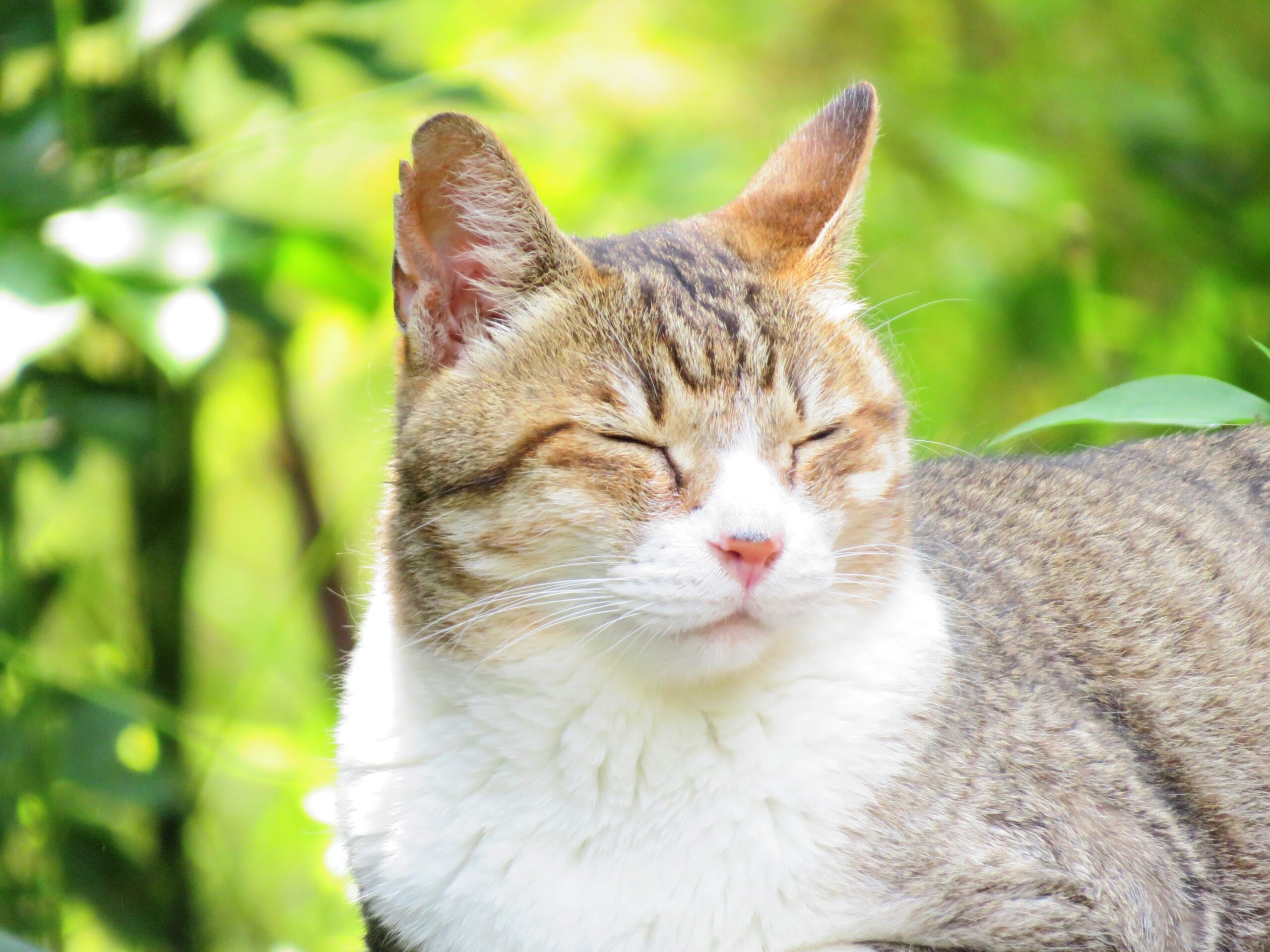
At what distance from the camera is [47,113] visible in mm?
3740

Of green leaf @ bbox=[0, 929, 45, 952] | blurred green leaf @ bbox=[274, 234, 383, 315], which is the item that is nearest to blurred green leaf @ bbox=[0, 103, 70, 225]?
blurred green leaf @ bbox=[274, 234, 383, 315]

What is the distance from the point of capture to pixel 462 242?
253 centimetres

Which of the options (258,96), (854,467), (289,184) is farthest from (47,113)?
(854,467)

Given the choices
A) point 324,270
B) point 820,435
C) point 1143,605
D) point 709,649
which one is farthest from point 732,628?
point 324,270

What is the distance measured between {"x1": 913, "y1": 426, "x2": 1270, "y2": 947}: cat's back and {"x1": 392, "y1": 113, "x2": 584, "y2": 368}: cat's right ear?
1050mm

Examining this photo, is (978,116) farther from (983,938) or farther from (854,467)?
(983,938)

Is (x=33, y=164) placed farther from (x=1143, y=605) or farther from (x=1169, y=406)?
(x=1143, y=605)

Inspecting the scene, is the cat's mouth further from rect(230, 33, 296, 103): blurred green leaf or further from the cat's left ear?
rect(230, 33, 296, 103): blurred green leaf

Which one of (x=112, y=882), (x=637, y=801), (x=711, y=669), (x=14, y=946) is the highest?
(x=711, y=669)

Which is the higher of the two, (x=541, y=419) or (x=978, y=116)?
(x=541, y=419)

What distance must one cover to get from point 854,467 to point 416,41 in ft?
12.8

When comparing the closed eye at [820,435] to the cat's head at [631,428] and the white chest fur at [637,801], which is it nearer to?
the cat's head at [631,428]

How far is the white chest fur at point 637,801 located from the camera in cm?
227

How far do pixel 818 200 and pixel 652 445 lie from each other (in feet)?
2.45
